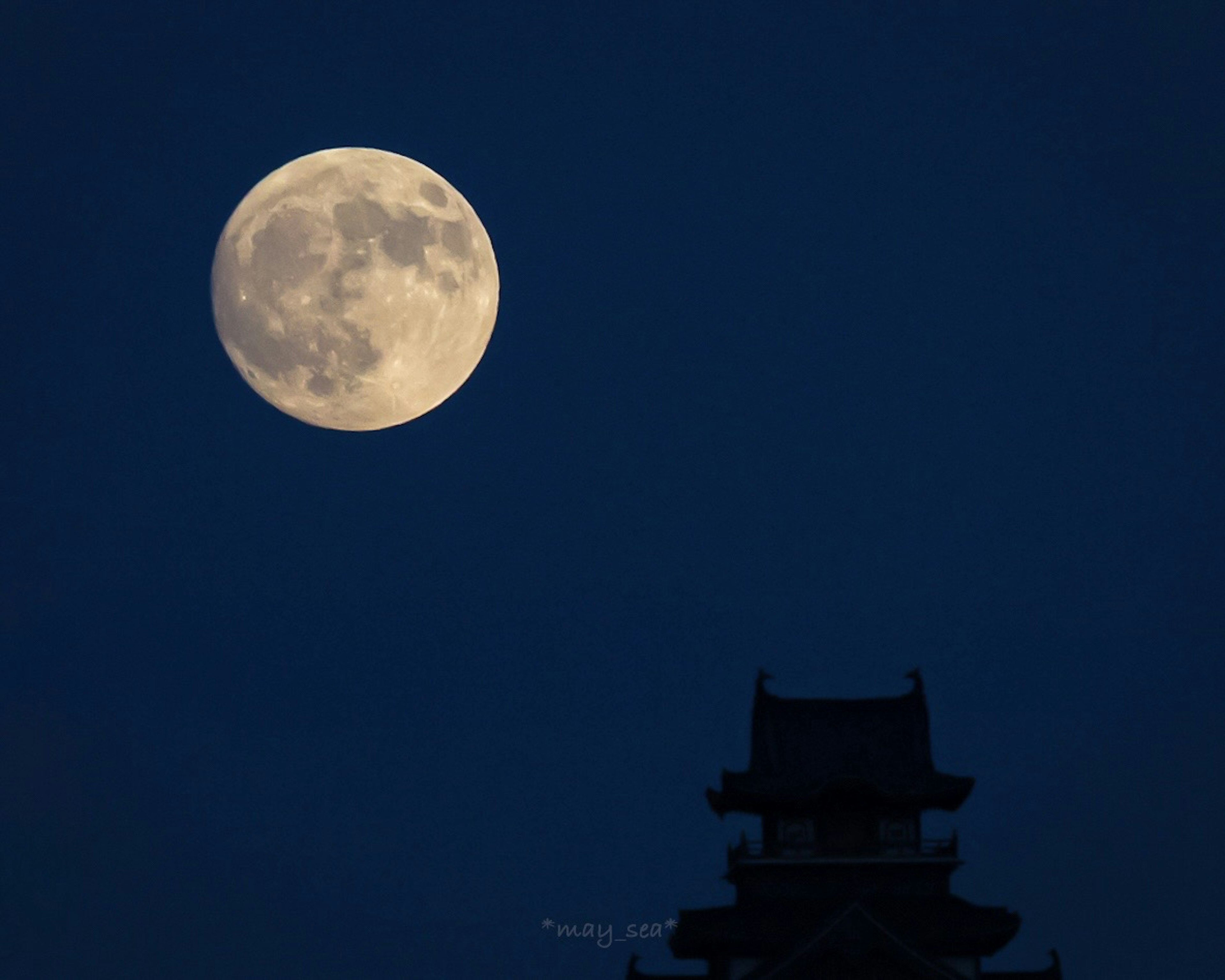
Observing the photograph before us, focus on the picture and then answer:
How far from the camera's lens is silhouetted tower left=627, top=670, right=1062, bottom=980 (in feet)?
108

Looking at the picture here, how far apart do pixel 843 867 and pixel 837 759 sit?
333 cm

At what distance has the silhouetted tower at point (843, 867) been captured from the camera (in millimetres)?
32875

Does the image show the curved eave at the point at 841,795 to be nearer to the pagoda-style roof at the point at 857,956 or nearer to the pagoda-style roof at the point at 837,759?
the pagoda-style roof at the point at 837,759

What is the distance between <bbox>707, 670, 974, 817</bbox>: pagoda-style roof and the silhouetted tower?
0.13 ft

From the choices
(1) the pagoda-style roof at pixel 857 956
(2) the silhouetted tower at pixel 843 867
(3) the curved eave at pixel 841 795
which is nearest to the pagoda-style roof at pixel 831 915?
(2) the silhouetted tower at pixel 843 867

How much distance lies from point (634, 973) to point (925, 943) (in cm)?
862

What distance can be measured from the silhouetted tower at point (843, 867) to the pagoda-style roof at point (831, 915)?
1.6 inches

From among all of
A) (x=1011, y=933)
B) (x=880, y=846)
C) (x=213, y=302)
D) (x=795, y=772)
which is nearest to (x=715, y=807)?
(x=795, y=772)

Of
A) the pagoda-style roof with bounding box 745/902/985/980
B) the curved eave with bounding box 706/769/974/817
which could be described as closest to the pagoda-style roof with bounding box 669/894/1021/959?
the pagoda-style roof with bounding box 745/902/985/980

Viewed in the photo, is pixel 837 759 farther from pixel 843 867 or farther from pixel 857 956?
pixel 857 956

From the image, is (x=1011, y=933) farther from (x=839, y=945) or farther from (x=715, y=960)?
(x=715, y=960)

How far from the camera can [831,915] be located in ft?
109

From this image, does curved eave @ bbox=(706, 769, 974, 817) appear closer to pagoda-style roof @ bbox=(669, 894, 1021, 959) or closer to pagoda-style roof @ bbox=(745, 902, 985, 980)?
pagoda-style roof @ bbox=(669, 894, 1021, 959)

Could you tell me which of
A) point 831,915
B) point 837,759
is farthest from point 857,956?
point 837,759
